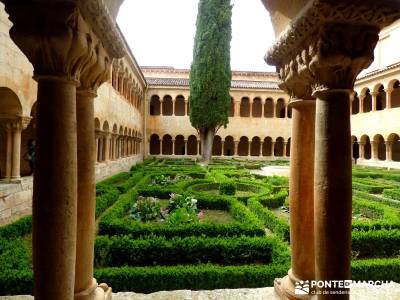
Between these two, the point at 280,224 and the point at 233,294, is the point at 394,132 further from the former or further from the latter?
the point at 233,294

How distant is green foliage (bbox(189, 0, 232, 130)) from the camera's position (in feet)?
82.9

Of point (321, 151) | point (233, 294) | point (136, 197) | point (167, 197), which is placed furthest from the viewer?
point (167, 197)

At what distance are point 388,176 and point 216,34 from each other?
→ 1656 cm

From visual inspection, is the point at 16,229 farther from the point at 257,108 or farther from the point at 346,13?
the point at 257,108

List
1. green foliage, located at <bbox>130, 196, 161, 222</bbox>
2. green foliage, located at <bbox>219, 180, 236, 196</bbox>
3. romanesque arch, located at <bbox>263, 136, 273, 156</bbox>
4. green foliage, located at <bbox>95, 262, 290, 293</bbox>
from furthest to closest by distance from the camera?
romanesque arch, located at <bbox>263, 136, 273, 156</bbox> < green foliage, located at <bbox>219, 180, 236, 196</bbox> < green foliage, located at <bbox>130, 196, 161, 222</bbox> < green foliage, located at <bbox>95, 262, 290, 293</bbox>

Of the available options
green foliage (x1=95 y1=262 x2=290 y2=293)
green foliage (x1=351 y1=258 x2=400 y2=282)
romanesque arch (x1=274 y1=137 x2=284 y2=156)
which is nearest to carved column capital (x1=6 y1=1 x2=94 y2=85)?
green foliage (x1=95 y1=262 x2=290 y2=293)

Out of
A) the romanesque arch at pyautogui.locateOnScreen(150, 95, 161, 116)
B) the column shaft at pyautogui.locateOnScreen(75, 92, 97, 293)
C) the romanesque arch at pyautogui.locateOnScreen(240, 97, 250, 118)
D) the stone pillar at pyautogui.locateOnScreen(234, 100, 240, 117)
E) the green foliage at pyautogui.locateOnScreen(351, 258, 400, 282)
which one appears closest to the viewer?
the column shaft at pyautogui.locateOnScreen(75, 92, 97, 293)

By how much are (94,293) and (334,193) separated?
256 cm

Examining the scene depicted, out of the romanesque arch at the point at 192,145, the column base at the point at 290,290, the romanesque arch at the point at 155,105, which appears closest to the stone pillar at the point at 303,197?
the column base at the point at 290,290

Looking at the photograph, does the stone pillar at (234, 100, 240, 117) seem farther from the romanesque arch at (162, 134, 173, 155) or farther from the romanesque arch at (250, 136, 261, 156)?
the romanesque arch at (162, 134, 173, 155)

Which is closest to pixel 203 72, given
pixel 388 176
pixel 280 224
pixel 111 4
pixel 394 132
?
pixel 388 176

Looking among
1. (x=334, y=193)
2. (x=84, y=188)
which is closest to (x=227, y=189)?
(x=84, y=188)

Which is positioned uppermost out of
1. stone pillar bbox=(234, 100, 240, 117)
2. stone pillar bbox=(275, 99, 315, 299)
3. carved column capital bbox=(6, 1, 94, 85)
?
stone pillar bbox=(234, 100, 240, 117)

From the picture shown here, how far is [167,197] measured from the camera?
12.7m
